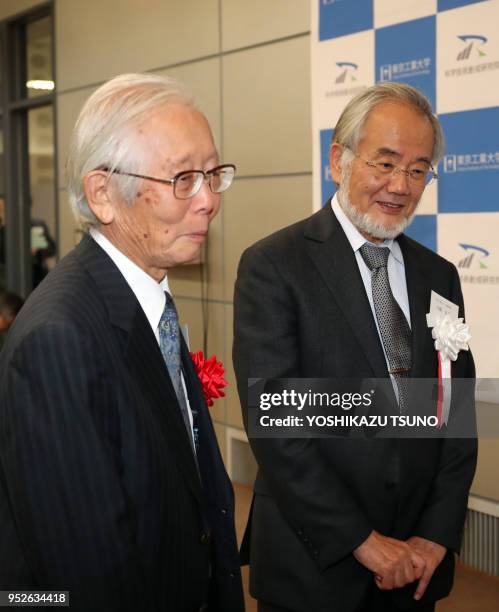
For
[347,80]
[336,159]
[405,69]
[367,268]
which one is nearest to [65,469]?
[367,268]

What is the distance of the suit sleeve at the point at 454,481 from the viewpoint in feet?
5.94

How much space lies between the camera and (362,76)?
3531mm

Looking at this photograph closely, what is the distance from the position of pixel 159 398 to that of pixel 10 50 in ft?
21.1

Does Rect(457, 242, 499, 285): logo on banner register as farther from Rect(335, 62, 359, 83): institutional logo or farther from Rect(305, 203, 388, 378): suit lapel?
Rect(305, 203, 388, 378): suit lapel

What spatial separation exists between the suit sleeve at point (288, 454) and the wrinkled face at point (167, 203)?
487 millimetres

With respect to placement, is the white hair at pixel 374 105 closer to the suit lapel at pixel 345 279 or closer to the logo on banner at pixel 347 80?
the suit lapel at pixel 345 279

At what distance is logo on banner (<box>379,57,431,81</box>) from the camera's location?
3252mm

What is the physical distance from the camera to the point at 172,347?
1.34 metres

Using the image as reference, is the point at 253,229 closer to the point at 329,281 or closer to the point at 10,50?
the point at 329,281

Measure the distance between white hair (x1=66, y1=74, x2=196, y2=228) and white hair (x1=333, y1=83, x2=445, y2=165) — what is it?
2.31 feet

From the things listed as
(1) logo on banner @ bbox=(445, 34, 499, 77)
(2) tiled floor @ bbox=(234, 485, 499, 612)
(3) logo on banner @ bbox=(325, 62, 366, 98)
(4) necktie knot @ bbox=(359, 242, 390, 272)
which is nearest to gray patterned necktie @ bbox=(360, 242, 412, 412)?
(4) necktie knot @ bbox=(359, 242, 390, 272)

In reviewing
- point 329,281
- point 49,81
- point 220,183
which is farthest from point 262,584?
point 49,81

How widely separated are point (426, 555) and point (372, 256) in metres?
0.70

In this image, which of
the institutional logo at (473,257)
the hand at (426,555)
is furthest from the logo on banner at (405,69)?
the hand at (426,555)
